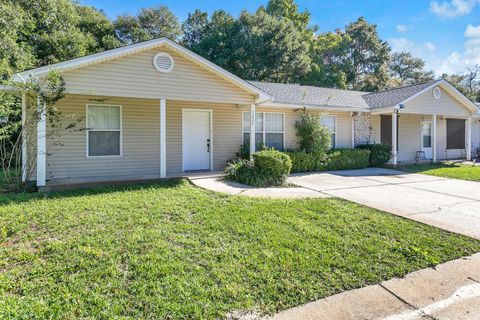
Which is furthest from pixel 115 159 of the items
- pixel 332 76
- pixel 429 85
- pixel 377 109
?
pixel 332 76

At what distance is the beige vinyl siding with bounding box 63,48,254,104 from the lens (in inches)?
304

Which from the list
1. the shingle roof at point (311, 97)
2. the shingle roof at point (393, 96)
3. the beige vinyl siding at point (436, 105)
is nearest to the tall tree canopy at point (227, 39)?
the shingle roof at point (311, 97)

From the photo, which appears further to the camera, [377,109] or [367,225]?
[377,109]

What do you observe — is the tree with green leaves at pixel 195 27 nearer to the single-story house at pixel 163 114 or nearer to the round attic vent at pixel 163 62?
the single-story house at pixel 163 114

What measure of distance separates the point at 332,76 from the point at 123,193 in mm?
25832

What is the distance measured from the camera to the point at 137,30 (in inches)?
973

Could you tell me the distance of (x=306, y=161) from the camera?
11.3 m

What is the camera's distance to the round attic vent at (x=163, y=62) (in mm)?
8492

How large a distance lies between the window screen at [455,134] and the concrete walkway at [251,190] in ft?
46.5

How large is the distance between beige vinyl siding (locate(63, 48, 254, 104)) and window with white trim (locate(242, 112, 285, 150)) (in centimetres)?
214

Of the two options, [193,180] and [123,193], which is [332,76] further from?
[123,193]

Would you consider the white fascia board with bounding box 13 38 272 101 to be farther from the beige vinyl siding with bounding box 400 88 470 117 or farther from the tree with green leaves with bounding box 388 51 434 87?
the tree with green leaves with bounding box 388 51 434 87

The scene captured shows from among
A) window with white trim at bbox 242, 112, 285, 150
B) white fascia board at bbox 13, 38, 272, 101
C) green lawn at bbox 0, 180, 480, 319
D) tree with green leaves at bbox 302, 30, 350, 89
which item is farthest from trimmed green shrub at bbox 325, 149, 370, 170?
tree with green leaves at bbox 302, 30, 350, 89

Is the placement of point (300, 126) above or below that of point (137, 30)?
below
